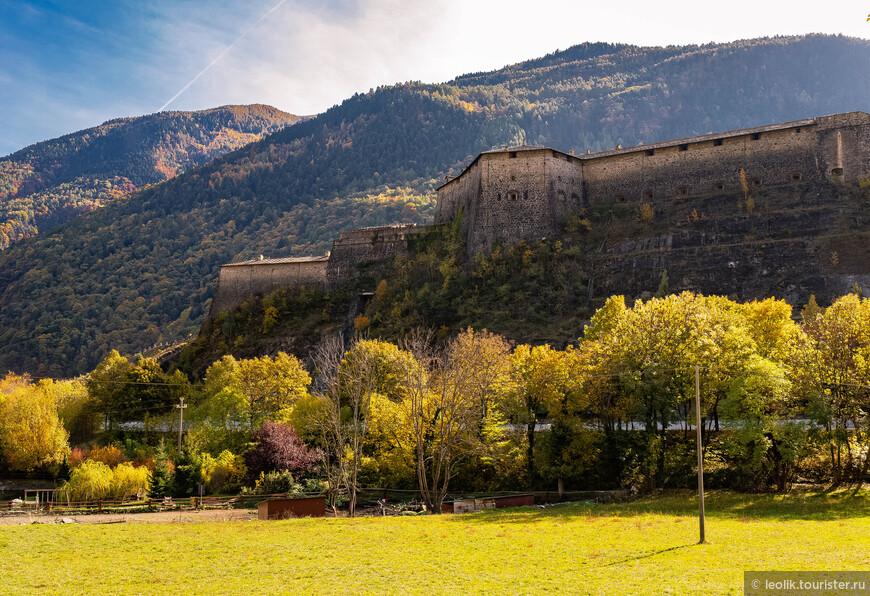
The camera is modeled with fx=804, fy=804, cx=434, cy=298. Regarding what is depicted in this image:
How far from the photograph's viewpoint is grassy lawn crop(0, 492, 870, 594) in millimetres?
19859

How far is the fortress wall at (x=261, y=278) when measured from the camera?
79.7 meters

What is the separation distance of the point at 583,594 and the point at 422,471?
60.9ft

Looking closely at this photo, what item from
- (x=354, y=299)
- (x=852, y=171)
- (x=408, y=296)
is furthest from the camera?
(x=354, y=299)

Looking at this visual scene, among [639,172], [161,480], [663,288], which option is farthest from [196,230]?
[161,480]

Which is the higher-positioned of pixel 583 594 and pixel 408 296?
pixel 408 296

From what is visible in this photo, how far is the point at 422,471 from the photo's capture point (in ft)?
120

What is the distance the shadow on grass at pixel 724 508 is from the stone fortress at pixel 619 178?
96.4 ft

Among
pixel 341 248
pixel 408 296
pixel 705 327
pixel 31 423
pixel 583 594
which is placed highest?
pixel 341 248

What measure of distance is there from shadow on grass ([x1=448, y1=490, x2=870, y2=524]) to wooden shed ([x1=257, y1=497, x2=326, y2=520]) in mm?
6534

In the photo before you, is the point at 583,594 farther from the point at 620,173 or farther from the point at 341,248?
the point at 341,248

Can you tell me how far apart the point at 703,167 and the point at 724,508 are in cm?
4268

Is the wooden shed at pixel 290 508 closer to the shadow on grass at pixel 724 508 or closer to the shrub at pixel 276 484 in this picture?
the shadow on grass at pixel 724 508

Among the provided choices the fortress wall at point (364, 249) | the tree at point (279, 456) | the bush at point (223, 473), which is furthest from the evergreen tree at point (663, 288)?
the bush at point (223, 473)

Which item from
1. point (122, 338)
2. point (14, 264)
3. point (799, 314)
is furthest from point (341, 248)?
point (14, 264)
